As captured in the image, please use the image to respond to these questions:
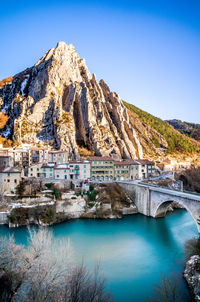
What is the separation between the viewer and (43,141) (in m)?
61.1

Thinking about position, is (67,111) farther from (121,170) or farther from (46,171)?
(46,171)

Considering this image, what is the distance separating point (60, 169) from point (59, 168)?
278 mm

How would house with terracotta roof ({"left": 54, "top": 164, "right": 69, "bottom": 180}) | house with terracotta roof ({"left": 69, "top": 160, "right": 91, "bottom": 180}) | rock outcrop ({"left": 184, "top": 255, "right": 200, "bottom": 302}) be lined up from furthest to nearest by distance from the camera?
house with terracotta roof ({"left": 69, "top": 160, "right": 91, "bottom": 180}) < house with terracotta roof ({"left": 54, "top": 164, "right": 69, "bottom": 180}) < rock outcrop ({"left": 184, "top": 255, "right": 200, "bottom": 302})

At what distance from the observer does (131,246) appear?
1009 inches

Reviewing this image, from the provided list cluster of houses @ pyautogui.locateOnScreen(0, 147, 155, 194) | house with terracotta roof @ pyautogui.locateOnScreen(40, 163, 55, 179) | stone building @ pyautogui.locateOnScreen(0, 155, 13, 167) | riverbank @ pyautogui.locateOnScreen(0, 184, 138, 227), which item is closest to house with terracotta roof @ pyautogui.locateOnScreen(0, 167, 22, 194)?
cluster of houses @ pyautogui.locateOnScreen(0, 147, 155, 194)

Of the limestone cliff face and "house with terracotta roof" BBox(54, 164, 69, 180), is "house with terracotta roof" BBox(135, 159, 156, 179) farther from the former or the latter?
"house with terracotta roof" BBox(54, 164, 69, 180)

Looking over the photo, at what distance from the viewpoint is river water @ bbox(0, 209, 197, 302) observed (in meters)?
18.3

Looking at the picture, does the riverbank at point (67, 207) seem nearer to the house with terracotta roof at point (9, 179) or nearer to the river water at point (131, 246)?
the river water at point (131, 246)

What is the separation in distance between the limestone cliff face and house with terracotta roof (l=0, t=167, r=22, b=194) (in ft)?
71.0

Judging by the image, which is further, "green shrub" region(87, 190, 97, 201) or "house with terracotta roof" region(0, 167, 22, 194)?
"green shrub" region(87, 190, 97, 201)

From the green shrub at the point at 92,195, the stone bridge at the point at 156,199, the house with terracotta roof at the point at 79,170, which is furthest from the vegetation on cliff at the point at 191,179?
the green shrub at the point at 92,195

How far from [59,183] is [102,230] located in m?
13.6

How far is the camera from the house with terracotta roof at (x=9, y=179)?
1442 inches

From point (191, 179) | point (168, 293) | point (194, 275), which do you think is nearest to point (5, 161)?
point (168, 293)
